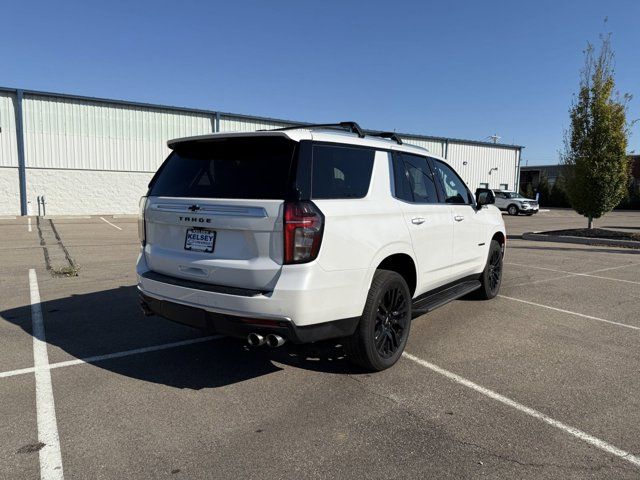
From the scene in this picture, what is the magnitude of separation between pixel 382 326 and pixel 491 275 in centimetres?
322

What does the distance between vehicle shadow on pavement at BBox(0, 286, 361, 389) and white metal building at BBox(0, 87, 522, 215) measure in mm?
19259

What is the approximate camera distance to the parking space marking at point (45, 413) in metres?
2.68

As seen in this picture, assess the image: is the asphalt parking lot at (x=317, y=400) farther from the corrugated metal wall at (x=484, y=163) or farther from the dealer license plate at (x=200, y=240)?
the corrugated metal wall at (x=484, y=163)

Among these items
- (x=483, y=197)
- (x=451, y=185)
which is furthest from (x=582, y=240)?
(x=451, y=185)

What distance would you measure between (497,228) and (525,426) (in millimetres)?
3850

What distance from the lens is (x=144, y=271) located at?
4.14 meters

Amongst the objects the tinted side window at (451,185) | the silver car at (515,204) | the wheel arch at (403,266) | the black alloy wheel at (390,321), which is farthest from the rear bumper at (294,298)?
the silver car at (515,204)

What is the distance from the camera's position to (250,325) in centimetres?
332

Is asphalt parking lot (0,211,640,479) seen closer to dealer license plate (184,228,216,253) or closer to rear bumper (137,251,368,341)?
rear bumper (137,251,368,341)

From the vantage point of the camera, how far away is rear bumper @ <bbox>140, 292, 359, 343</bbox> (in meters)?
3.28

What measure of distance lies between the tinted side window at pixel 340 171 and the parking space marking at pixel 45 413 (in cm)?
224

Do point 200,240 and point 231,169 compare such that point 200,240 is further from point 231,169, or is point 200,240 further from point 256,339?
point 256,339

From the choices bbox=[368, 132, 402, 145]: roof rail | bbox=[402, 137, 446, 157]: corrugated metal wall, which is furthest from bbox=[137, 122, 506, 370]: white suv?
bbox=[402, 137, 446, 157]: corrugated metal wall

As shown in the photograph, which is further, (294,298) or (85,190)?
(85,190)
